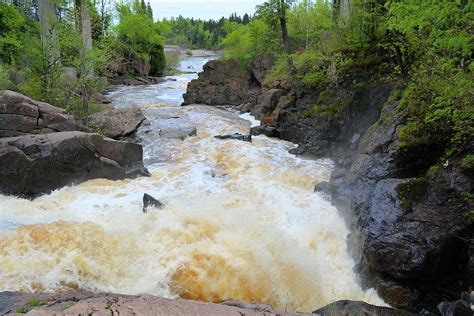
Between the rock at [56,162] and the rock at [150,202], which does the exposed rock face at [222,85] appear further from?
the rock at [150,202]

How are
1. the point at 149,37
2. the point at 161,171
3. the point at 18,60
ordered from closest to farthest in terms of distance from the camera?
the point at 161,171
the point at 18,60
the point at 149,37

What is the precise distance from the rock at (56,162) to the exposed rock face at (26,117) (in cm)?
95

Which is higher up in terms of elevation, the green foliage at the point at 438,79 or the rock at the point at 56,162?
the green foliage at the point at 438,79

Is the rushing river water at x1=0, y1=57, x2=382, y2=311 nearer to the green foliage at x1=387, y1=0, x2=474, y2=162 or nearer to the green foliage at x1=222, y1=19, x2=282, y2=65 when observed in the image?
the green foliage at x1=387, y1=0, x2=474, y2=162

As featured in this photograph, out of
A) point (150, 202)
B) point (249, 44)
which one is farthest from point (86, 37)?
point (249, 44)

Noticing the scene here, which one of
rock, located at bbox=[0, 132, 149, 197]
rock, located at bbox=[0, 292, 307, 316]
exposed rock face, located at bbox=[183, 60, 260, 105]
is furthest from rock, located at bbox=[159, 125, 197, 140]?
rock, located at bbox=[0, 292, 307, 316]

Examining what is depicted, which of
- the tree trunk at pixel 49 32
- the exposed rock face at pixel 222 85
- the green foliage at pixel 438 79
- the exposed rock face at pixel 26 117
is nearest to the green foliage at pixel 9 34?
the tree trunk at pixel 49 32

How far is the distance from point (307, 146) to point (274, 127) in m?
3.17

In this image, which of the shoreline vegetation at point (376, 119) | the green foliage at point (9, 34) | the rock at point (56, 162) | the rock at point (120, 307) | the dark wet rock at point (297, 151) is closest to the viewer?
the rock at point (120, 307)

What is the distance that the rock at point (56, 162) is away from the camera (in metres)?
11.8

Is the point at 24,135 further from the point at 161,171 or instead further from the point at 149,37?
the point at 149,37

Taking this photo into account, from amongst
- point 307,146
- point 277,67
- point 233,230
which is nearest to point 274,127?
point 307,146

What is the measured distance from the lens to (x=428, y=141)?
960 centimetres

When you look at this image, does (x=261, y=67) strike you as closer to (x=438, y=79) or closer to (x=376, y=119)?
(x=376, y=119)
